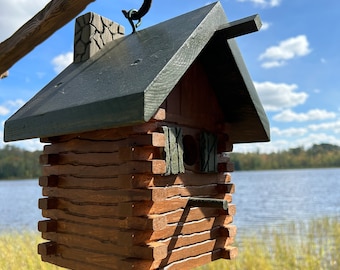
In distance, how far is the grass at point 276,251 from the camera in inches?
230

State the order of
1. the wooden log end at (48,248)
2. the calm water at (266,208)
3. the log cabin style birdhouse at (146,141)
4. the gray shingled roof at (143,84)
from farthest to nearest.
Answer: the calm water at (266,208)
the wooden log end at (48,248)
the log cabin style birdhouse at (146,141)
the gray shingled roof at (143,84)

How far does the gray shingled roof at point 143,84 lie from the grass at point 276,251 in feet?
10.2

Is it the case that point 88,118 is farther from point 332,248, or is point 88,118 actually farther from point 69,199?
point 332,248

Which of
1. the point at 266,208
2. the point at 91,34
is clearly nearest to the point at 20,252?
the point at 91,34

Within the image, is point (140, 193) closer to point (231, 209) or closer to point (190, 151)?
point (190, 151)

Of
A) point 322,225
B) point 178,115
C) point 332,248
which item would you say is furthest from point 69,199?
point 322,225

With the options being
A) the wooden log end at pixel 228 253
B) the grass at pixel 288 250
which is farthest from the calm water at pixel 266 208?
the wooden log end at pixel 228 253

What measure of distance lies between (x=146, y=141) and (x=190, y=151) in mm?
693

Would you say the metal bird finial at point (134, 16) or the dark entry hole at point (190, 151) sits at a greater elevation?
the metal bird finial at point (134, 16)

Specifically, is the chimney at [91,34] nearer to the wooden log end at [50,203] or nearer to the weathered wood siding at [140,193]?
the weathered wood siding at [140,193]

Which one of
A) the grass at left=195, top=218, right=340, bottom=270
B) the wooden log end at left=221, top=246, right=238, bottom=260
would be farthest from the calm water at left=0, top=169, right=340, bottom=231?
the wooden log end at left=221, top=246, right=238, bottom=260

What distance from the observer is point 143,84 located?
2150 millimetres

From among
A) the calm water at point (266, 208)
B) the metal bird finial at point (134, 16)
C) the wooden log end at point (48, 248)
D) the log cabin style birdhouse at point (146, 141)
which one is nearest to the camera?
the log cabin style birdhouse at point (146, 141)

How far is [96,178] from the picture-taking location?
2.62 meters
